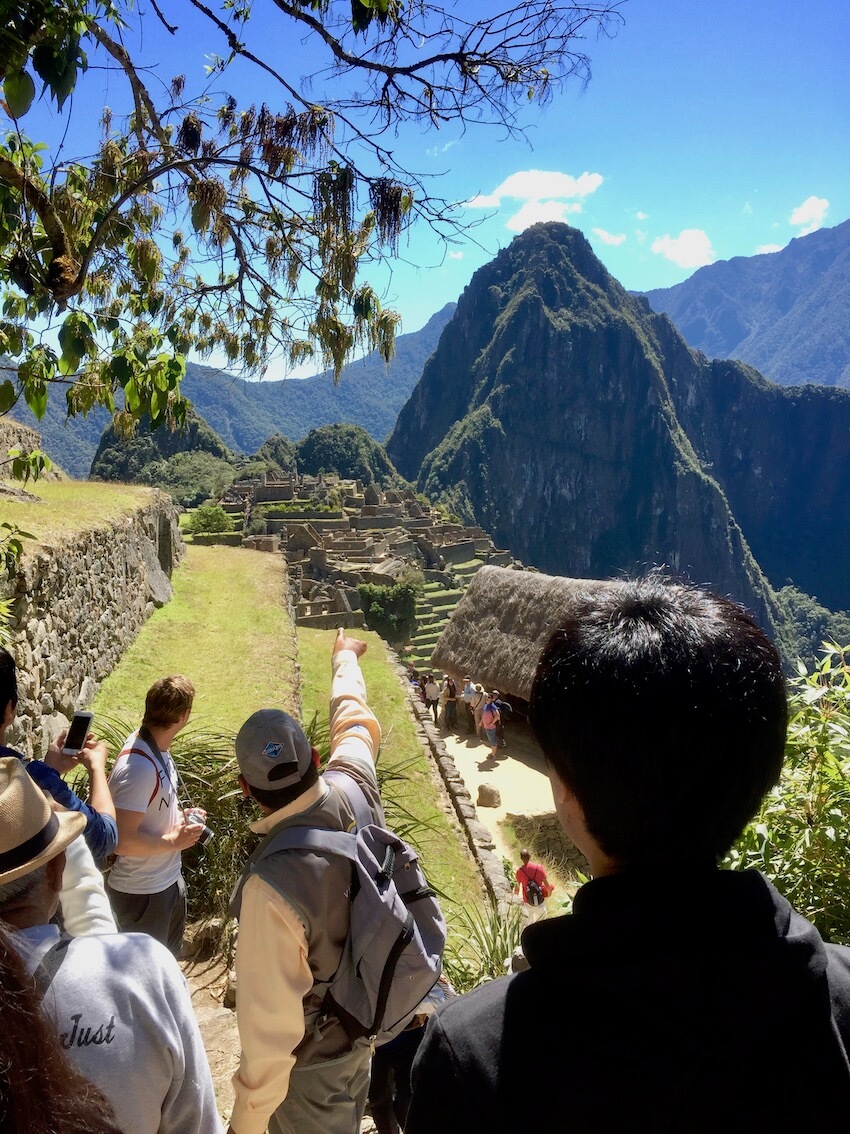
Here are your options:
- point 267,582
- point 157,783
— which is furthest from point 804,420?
point 157,783

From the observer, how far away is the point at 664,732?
807 millimetres

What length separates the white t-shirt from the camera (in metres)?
2.50

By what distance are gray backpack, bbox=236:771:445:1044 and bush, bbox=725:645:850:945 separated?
118 cm

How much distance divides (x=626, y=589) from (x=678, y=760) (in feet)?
0.84

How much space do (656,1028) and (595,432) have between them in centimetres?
12676

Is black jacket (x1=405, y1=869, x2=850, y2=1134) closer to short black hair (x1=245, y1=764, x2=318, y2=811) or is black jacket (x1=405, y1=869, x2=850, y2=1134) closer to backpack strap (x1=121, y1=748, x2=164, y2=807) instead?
short black hair (x1=245, y1=764, x2=318, y2=811)

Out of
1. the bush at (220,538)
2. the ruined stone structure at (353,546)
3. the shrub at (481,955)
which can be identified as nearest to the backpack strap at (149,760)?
the shrub at (481,955)

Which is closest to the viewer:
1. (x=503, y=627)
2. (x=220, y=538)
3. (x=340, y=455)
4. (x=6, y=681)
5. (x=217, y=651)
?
(x=6, y=681)

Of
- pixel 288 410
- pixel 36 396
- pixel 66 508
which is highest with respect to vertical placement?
pixel 288 410

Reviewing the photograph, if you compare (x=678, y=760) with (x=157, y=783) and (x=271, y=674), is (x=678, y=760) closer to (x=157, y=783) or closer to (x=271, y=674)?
(x=157, y=783)

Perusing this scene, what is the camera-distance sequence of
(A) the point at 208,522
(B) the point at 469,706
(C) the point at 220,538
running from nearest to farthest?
(B) the point at 469,706
(C) the point at 220,538
(A) the point at 208,522

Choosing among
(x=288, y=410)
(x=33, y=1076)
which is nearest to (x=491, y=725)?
(x=33, y=1076)

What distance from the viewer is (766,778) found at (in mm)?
843

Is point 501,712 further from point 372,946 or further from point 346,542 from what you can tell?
point 346,542
